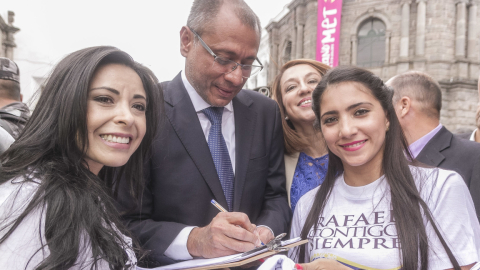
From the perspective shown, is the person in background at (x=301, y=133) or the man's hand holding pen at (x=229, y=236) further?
the person in background at (x=301, y=133)

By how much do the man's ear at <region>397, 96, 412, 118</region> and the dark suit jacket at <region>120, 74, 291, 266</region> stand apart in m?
1.82

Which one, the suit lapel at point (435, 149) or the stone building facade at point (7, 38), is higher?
the stone building facade at point (7, 38)

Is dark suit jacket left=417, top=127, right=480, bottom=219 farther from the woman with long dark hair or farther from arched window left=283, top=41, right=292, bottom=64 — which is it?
arched window left=283, top=41, right=292, bottom=64

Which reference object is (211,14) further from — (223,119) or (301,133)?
(301,133)

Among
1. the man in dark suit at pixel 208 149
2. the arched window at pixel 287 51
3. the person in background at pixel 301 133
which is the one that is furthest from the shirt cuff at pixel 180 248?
the arched window at pixel 287 51

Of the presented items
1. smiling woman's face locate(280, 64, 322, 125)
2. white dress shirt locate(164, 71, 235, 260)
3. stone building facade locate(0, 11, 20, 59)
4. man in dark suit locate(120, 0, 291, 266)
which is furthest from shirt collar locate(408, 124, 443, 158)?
stone building facade locate(0, 11, 20, 59)

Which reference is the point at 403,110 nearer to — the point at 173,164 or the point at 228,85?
the point at 228,85

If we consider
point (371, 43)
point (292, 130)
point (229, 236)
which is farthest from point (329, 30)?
point (229, 236)

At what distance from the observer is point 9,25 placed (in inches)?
569

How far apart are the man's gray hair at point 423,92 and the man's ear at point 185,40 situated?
2.21 m

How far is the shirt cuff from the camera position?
191cm

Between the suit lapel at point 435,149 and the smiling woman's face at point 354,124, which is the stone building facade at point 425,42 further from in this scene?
the smiling woman's face at point 354,124

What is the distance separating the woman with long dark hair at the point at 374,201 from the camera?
5.78ft

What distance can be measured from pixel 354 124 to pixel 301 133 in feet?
3.49
